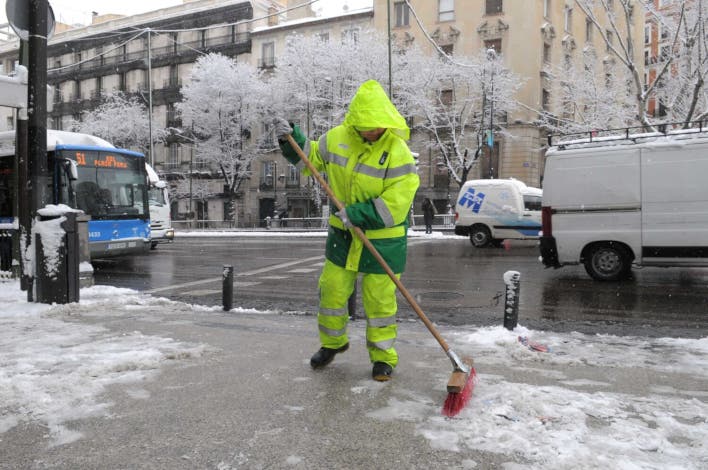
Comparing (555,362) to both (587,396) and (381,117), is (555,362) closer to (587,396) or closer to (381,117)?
(587,396)

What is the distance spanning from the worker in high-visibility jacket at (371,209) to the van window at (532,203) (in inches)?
561

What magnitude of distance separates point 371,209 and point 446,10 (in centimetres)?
3803

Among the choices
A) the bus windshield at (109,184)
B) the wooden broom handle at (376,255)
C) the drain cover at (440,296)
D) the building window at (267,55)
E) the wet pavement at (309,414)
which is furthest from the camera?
the building window at (267,55)

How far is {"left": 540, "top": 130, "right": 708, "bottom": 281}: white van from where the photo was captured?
8.66 meters

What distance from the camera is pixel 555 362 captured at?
427 centimetres

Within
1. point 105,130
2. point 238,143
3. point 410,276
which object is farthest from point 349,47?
point 410,276

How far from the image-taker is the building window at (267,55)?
143 ft

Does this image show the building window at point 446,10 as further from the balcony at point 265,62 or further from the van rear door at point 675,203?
the van rear door at point 675,203

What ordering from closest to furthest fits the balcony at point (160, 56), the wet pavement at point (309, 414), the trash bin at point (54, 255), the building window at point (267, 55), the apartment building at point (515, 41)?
1. the wet pavement at point (309, 414)
2. the trash bin at point (54, 255)
3. the apartment building at point (515, 41)
4. the building window at point (267, 55)
5. the balcony at point (160, 56)

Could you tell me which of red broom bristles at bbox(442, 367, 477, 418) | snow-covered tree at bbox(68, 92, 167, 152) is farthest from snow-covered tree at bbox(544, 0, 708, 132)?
snow-covered tree at bbox(68, 92, 167, 152)

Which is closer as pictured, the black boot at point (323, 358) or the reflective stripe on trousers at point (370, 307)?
the reflective stripe on trousers at point (370, 307)

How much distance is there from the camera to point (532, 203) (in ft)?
57.4

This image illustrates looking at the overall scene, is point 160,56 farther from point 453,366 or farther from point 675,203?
point 453,366

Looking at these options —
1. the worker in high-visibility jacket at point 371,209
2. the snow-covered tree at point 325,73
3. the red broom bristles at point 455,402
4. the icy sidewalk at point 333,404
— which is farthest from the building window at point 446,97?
the red broom bristles at point 455,402
